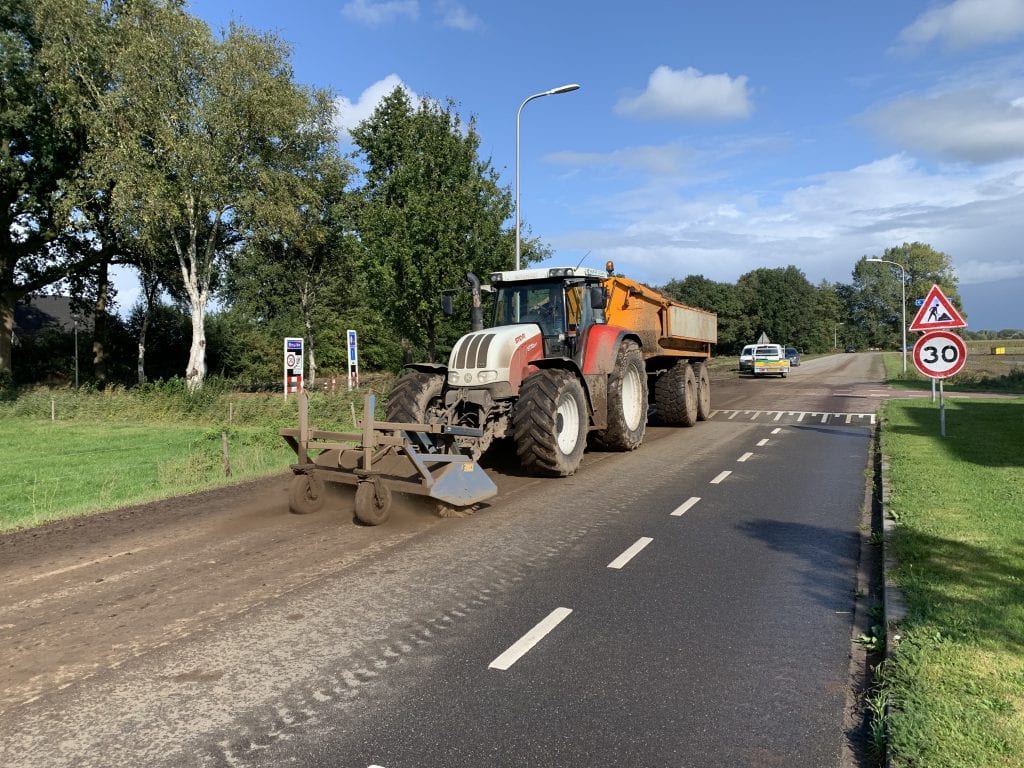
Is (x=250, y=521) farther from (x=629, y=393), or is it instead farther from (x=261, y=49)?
(x=261, y=49)

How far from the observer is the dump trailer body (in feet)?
40.1

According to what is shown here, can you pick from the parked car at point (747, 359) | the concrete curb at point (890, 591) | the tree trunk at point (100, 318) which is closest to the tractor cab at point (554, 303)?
the concrete curb at point (890, 591)

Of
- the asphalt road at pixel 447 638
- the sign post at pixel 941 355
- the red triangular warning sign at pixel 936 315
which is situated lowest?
the asphalt road at pixel 447 638

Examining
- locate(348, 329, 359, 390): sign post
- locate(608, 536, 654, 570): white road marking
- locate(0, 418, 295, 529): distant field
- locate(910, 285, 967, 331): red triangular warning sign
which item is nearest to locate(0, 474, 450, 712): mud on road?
locate(0, 418, 295, 529): distant field

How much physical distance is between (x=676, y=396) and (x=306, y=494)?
9.34m

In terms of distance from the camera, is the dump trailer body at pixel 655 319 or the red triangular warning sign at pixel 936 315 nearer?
the dump trailer body at pixel 655 319

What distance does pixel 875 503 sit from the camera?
25.0 feet

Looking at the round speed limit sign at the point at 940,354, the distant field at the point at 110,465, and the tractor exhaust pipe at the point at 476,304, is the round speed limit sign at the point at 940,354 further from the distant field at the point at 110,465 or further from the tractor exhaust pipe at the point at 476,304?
the distant field at the point at 110,465

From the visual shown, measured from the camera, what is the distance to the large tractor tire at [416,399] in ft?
29.1

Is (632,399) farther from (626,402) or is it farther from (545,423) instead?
(545,423)

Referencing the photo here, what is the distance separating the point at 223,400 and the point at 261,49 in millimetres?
12605

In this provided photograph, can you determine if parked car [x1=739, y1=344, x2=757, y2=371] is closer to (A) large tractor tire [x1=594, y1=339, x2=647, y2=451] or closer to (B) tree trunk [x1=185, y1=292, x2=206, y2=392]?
(B) tree trunk [x1=185, y1=292, x2=206, y2=392]

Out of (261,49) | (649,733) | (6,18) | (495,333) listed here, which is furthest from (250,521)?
(6,18)

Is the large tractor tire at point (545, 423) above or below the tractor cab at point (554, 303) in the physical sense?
below
